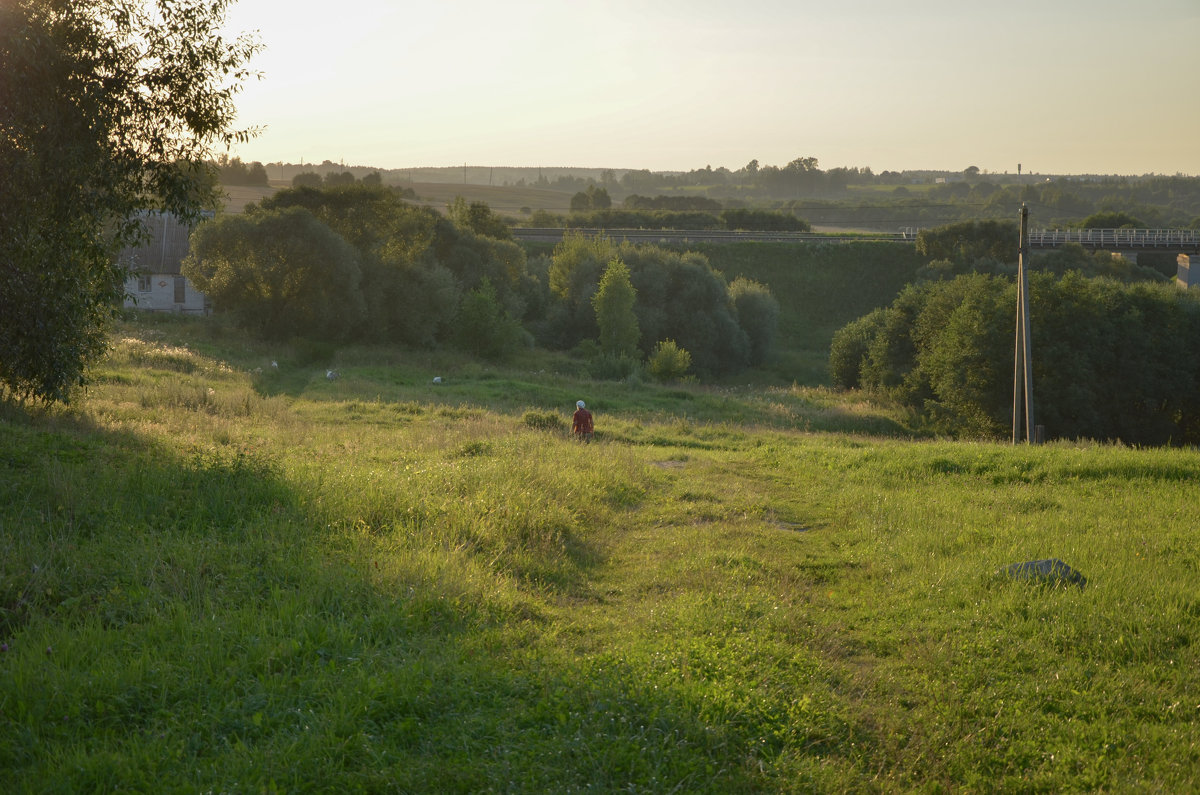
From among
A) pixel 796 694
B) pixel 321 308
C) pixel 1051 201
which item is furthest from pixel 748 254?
pixel 1051 201

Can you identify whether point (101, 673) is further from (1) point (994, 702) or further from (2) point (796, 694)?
(1) point (994, 702)

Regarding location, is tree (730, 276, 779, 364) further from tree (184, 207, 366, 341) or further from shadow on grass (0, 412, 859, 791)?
shadow on grass (0, 412, 859, 791)

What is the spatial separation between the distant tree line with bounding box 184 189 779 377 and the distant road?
61.1 feet

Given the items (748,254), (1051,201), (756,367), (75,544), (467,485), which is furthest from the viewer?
(1051,201)

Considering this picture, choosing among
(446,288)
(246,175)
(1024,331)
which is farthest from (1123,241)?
A: (246,175)

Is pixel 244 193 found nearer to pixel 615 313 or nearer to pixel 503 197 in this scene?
pixel 615 313

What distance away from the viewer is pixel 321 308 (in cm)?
4328

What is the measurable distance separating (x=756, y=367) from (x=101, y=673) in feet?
200

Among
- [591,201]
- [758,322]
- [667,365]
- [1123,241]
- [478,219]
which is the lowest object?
[667,365]

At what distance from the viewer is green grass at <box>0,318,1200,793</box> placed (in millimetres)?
5105

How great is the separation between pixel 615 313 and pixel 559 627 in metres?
48.3

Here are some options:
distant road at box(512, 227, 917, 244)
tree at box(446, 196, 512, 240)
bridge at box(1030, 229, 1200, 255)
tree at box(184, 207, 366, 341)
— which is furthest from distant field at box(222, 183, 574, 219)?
tree at box(184, 207, 366, 341)

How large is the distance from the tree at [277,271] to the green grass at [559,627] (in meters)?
30.8

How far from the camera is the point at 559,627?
7301 mm
